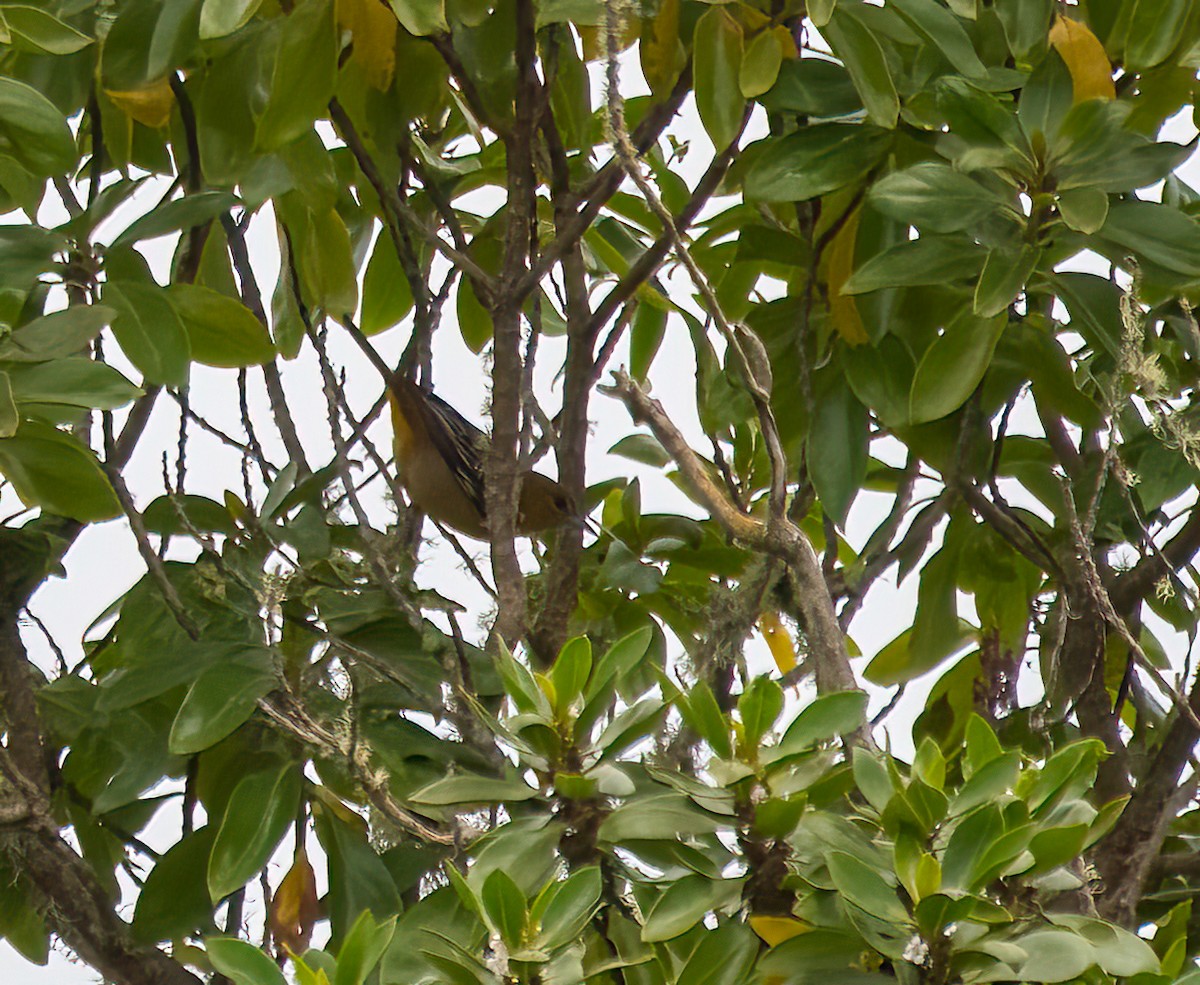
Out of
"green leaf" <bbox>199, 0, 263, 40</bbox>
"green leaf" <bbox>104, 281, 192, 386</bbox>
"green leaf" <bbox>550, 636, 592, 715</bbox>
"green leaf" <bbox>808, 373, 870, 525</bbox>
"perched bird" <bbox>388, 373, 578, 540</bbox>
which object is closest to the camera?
"green leaf" <bbox>550, 636, 592, 715</bbox>

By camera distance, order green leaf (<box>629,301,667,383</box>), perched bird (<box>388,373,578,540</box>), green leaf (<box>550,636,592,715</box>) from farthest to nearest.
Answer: green leaf (<box>629,301,667,383</box>) → perched bird (<box>388,373,578,540</box>) → green leaf (<box>550,636,592,715</box>)

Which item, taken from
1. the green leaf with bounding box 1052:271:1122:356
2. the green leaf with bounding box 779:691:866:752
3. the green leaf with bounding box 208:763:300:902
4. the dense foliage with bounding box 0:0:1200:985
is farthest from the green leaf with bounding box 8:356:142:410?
the green leaf with bounding box 1052:271:1122:356

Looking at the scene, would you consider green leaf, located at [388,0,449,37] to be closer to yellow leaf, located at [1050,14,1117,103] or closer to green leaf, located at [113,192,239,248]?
green leaf, located at [113,192,239,248]

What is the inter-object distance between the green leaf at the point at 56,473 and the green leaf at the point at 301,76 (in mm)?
253

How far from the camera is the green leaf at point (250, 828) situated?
944 mm

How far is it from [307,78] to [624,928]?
61 cm

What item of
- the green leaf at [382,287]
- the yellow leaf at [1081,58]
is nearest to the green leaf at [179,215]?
the green leaf at [382,287]

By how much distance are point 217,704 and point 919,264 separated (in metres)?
0.58

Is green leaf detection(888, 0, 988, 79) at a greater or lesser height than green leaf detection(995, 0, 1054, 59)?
lesser

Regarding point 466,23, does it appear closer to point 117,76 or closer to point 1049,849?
point 117,76

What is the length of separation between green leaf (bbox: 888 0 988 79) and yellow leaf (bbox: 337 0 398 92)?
380 millimetres

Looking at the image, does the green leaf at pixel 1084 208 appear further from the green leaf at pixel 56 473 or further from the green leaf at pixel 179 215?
the green leaf at pixel 56 473

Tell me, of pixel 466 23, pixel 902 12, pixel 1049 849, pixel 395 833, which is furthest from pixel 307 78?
pixel 1049 849

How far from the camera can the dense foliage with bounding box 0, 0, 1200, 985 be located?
31.3 inches
